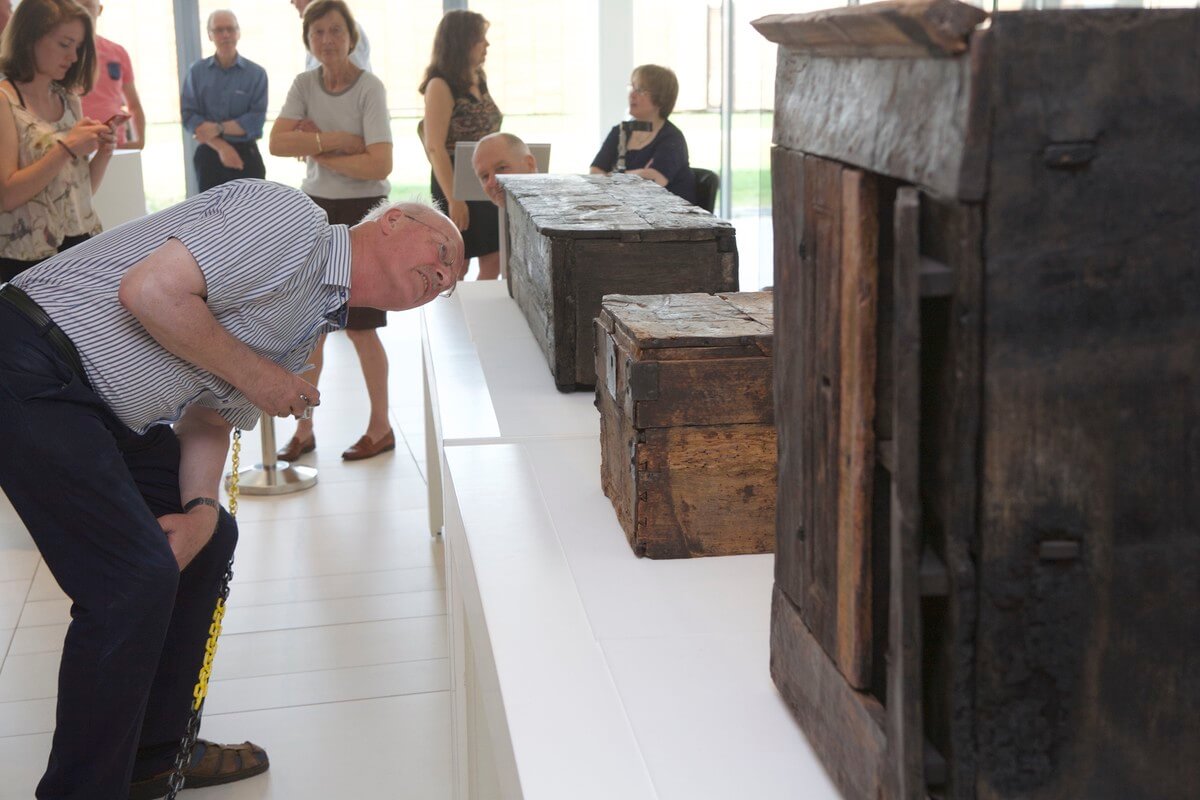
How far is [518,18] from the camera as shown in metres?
12.0

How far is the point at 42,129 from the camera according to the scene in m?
3.88

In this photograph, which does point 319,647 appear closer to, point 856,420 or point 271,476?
point 271,476

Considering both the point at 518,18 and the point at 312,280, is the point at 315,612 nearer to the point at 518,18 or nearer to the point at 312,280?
the point at 312,280

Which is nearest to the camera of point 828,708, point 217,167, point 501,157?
point 828,708

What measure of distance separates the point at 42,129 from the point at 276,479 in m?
1.47

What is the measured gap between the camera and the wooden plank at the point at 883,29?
0.83 m

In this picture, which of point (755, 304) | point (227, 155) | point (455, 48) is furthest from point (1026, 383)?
point (227, 155)

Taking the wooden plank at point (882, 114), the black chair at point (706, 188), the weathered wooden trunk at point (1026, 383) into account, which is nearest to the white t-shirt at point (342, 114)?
the black chair at point (706, 188)

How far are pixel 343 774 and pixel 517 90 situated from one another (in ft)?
33.3

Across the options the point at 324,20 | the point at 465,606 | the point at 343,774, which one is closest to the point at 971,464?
the point at 465,606

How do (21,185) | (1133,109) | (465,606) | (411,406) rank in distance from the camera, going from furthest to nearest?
1. (411,406)
2. (21,185)
3. (465,606)
4. (1133,109)

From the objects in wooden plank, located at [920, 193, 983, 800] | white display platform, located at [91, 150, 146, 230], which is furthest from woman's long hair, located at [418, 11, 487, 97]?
wooden plank, located at [920, 193, 983, 800]

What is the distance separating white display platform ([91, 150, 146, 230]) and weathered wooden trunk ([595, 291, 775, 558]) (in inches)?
287

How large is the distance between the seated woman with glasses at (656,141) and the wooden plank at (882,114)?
4.11 metres
